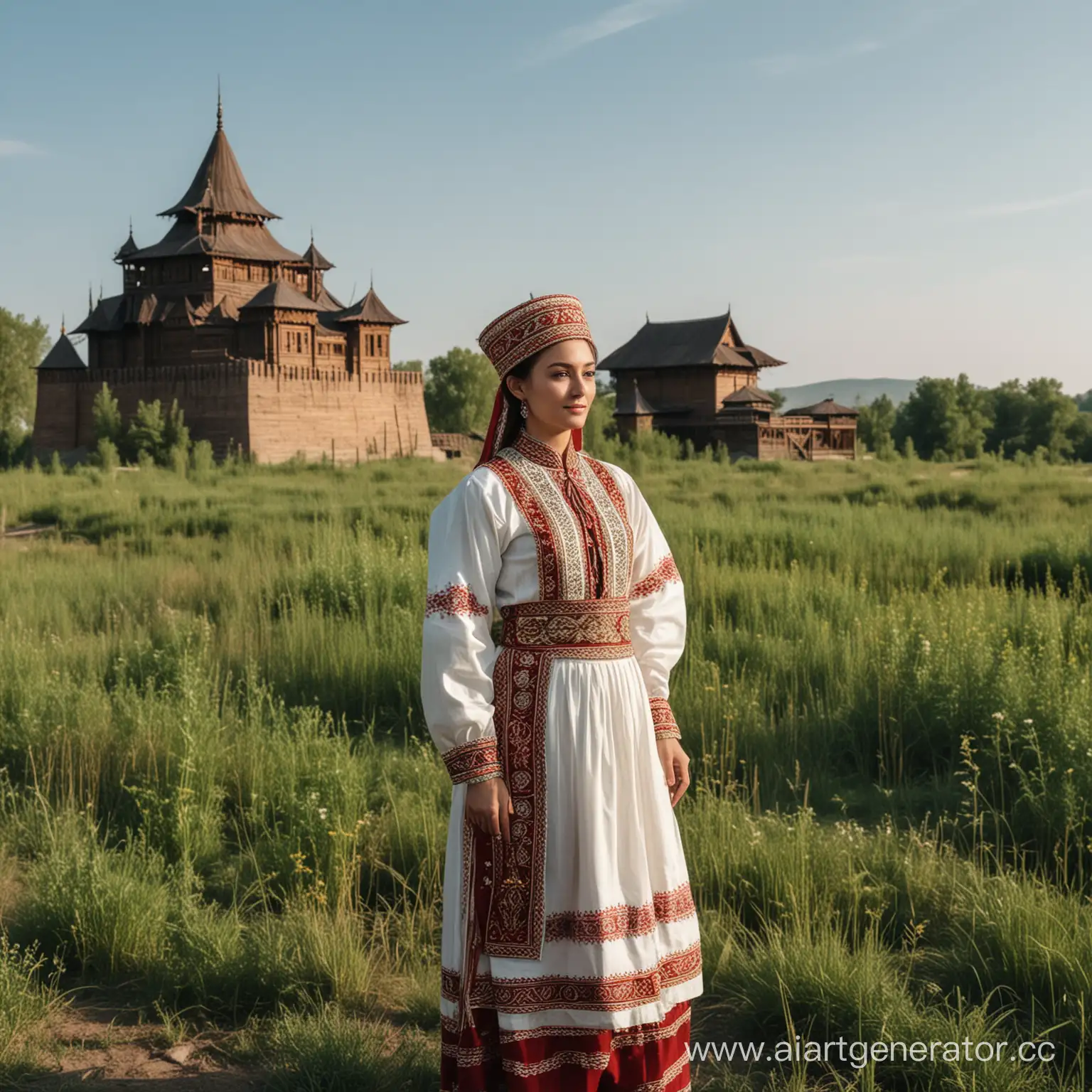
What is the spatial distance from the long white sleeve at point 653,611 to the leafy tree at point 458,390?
56788mm

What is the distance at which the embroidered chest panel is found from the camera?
7.47ft

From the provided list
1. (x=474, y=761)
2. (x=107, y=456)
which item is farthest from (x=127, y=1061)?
(x=107, y=456)

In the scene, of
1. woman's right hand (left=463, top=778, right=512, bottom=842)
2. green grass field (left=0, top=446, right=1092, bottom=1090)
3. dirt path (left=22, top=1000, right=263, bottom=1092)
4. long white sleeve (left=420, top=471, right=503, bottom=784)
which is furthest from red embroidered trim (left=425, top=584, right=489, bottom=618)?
dirt path (left=22, top=1000, right=263, bottom=1092)

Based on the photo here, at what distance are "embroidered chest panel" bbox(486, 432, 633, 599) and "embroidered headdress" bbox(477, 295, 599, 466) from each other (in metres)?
0.09

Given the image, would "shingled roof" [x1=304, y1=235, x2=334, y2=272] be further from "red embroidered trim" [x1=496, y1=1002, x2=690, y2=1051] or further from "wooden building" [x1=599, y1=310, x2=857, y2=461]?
"red embroidered trim" [x1=496, y1=1002, x2=690, y2=1051]

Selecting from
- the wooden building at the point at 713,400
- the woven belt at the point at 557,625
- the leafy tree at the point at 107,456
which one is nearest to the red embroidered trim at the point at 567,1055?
the woven belt at the point at 557,625

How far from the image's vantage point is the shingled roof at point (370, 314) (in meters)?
36.2

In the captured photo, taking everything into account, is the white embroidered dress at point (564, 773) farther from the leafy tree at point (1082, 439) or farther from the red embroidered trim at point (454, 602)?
the leafy tree at point (1082, 439)

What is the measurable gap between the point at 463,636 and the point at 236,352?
1361 inches

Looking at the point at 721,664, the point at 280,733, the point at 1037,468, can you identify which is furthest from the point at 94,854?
the point at 1037,468

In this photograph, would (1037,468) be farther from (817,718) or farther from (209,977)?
(209,977)

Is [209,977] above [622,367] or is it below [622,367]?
below

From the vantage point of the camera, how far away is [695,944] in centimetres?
233

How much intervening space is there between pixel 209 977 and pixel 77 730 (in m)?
2.00
